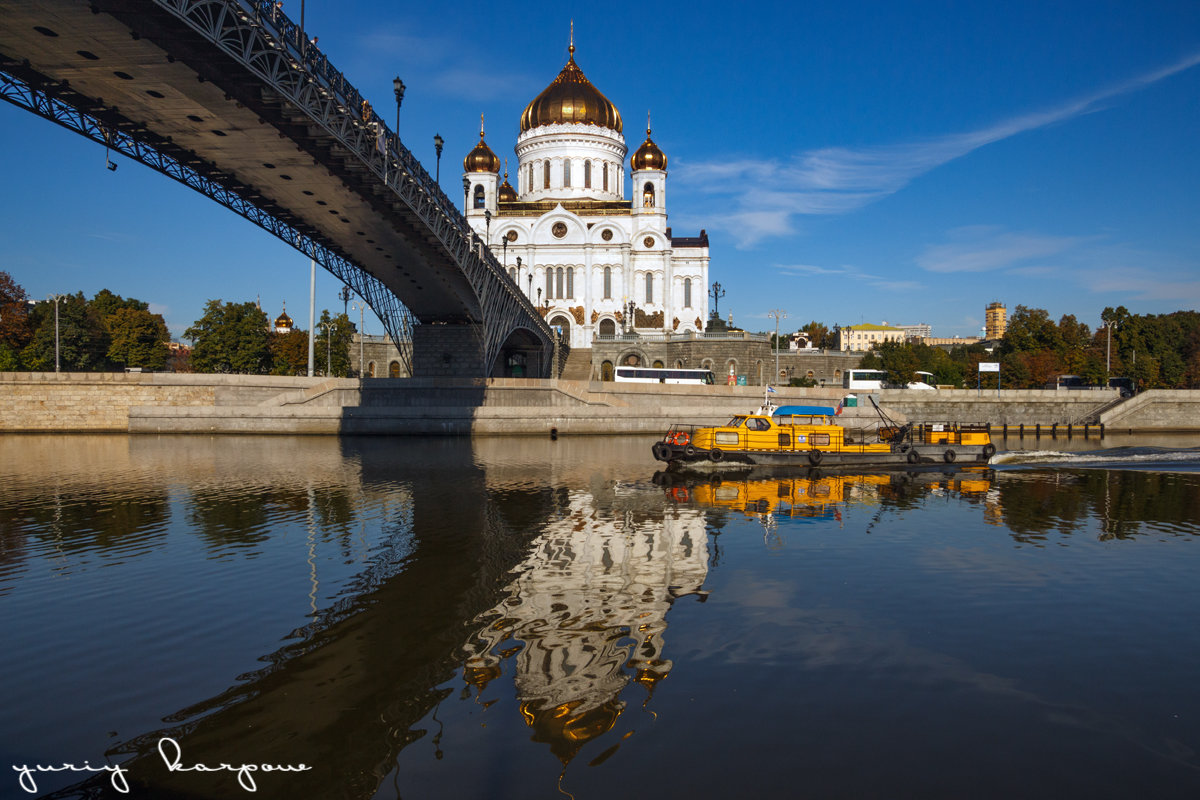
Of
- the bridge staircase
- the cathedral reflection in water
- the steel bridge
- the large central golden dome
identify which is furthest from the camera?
the large central golden dome

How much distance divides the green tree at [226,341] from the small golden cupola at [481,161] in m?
30.2

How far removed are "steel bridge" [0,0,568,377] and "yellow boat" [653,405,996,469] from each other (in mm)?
14061

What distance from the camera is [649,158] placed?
8025cm

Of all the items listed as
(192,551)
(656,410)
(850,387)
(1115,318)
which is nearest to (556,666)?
(192,551)

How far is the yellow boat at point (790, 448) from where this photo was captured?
26.5m

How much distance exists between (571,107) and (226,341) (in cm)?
4106

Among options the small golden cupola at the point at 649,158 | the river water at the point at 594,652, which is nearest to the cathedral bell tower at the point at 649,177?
the small golden cupola at the point at 649,158

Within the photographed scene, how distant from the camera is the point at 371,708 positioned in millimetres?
7598

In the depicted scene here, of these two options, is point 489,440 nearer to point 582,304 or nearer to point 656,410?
point 656,410

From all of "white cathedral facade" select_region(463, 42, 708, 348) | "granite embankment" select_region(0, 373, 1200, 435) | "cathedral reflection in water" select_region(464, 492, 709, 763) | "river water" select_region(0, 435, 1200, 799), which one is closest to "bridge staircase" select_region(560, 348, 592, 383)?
"white cathedral facade" select_region(463, 42, 708, 348)

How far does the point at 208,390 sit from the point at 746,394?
3158 cm

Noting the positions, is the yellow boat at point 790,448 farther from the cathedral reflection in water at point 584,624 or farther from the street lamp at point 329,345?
the street lamp at point 329,345

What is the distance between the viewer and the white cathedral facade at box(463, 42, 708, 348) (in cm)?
7712

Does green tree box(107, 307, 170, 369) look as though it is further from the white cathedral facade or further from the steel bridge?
the steel bridge
